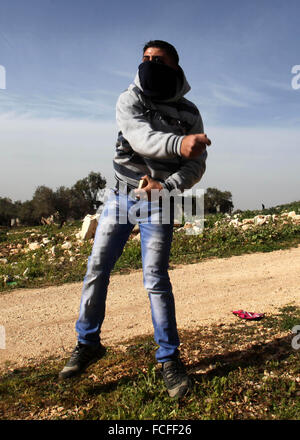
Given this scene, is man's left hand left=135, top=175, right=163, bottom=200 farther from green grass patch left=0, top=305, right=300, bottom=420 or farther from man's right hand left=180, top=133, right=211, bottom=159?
green grass patch left=0, top=305, right=300, bottom=420

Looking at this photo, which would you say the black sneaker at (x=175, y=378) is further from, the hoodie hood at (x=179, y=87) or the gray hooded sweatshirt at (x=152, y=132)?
the hoodie hood at (x=179, y=87)

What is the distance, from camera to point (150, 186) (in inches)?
105

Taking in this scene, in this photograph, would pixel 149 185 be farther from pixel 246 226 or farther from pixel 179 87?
pixel 246 226

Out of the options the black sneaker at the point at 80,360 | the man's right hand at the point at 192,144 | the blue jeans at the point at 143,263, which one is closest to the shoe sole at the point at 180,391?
the blue jeans at the point at 143,263

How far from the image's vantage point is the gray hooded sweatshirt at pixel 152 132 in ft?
8.51

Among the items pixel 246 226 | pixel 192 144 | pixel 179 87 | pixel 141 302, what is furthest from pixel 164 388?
pixel 246 226

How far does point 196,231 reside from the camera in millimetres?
9133

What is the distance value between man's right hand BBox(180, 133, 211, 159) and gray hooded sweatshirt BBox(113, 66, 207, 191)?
0.57 ft

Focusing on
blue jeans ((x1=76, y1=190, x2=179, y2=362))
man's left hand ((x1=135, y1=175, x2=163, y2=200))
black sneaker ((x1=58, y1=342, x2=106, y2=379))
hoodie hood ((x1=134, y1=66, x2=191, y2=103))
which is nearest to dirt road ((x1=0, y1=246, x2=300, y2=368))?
black sneaker ((x1=58, y1=342, x2=106, y2=379))

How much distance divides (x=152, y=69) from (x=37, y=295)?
4.47 metres

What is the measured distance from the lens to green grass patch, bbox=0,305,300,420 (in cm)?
246

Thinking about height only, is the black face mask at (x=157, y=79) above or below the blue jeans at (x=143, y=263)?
above
